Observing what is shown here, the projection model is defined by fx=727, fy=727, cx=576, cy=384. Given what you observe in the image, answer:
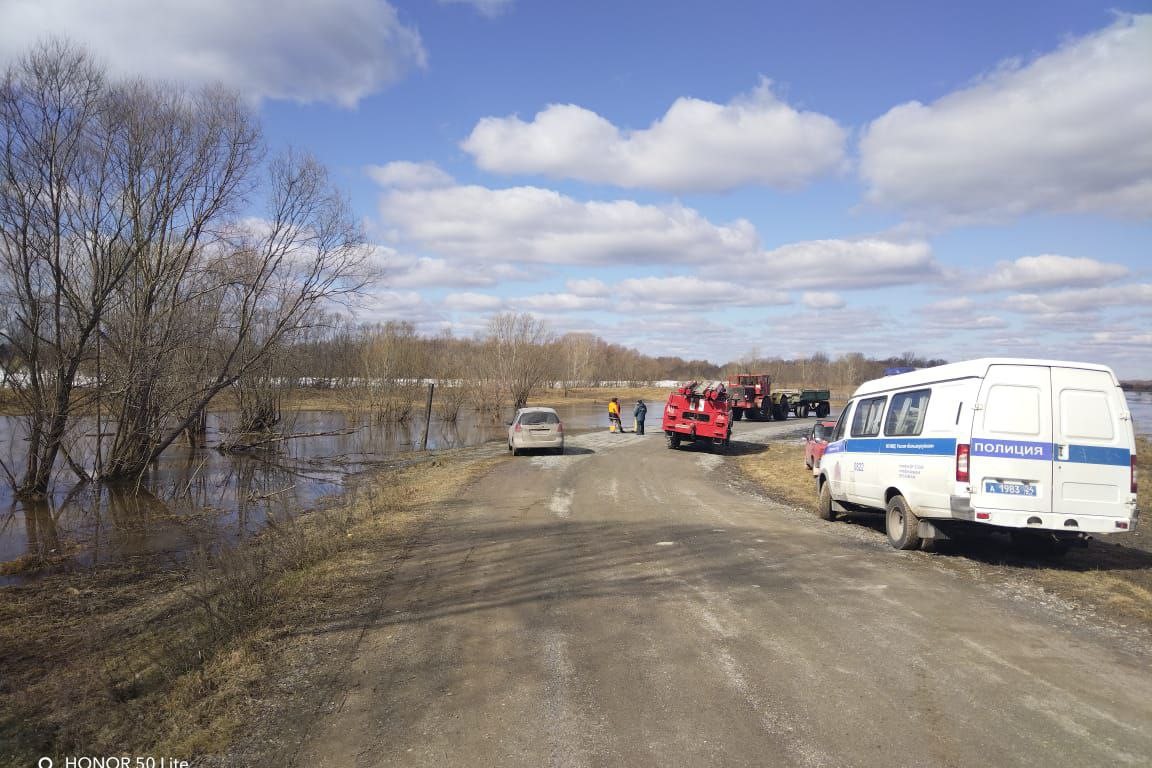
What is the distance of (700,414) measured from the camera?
2550cm

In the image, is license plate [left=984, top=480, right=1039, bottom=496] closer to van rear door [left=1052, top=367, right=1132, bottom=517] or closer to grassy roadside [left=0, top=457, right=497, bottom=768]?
van rear door [left=1052, top=367, right=1132, bottom=517]

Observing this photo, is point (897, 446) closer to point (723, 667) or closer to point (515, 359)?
point (723, 667)

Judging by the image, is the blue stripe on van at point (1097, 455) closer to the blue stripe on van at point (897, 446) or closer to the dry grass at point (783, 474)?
the blue stripe on van at point (897, 446)

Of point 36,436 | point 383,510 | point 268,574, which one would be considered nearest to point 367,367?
point 36,436

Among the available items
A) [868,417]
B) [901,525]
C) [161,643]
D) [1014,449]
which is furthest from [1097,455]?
[161,643]

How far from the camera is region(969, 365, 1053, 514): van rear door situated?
25.9ft

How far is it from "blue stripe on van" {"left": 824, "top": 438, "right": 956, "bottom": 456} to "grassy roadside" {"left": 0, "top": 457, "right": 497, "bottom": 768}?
6.92m

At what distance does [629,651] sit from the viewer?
5.58 m

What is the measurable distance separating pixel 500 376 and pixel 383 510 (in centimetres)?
4127

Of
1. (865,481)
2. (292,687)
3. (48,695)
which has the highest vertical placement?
(865,481)

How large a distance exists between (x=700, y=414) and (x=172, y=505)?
53.5ft

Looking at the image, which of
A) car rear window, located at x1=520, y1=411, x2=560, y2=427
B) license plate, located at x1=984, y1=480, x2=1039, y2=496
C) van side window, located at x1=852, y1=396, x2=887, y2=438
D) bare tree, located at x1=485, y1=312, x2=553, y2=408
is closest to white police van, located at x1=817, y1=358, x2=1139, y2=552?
license plate, located at x1=984, y1=480, x2=1039, y2=496

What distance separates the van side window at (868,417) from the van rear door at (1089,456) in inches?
103

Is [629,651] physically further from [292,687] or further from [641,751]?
[292,687]
